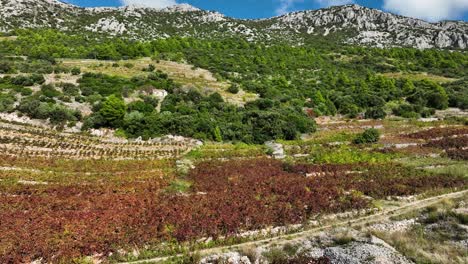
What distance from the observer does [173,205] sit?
20781 millimetres

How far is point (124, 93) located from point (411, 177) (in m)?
46.3

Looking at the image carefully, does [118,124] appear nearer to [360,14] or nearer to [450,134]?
[450,134]

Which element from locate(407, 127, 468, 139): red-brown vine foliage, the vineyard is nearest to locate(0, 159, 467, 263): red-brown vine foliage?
the vineyard

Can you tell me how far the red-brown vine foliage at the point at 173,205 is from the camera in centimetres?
1625

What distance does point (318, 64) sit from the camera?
360 feet

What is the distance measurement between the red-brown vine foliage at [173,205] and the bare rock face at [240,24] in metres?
127

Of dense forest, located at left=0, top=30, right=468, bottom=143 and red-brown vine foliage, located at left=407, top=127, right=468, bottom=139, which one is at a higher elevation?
dense forest, located at left=0, top=30, right=468, bottom=143

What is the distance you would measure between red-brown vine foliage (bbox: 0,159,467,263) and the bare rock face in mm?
126841

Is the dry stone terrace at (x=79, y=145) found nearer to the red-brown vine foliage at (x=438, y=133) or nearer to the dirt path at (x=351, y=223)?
the dirt path at (x=351, y=223)

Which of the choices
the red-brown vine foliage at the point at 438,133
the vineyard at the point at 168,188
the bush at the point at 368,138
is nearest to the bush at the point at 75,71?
the vineyard at the point at 168,188

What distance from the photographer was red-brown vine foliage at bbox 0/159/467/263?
1625 centimetres

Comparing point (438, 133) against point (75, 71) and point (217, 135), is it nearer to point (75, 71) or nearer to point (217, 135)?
point (217, 135)

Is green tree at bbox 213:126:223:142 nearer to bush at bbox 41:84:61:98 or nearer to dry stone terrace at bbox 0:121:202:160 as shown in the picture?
dry stone terrace at bbox 0:121:202:160

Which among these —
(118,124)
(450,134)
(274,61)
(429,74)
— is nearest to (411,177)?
(450,134)
